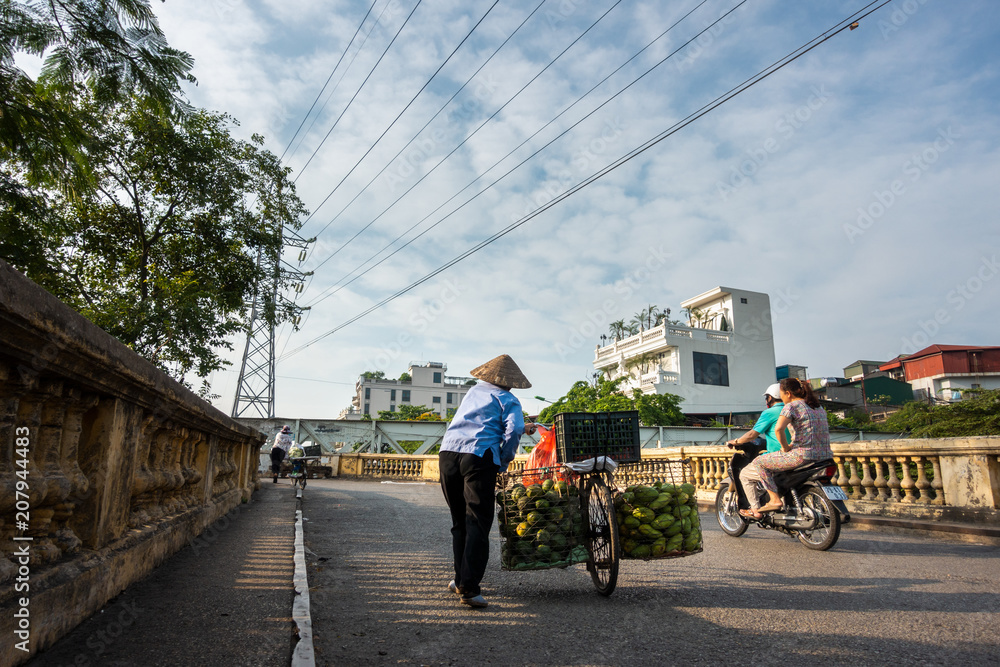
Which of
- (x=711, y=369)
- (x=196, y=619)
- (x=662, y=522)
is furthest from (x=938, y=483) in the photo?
(x=711, y=369)

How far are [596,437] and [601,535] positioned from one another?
2.25 feet

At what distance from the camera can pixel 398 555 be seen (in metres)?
5.90

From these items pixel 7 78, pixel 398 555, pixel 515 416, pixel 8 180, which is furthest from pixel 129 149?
pixel 515 416

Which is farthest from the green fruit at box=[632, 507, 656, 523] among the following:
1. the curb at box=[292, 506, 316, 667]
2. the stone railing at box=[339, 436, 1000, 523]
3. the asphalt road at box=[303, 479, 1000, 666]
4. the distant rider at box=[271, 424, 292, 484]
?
the distant rider at box=[271, 424, 292, 484]

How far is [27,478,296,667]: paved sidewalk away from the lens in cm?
269

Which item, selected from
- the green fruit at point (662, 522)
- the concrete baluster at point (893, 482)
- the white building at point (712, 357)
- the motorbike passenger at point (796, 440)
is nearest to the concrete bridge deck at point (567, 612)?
the green fruit at point (662, 522)

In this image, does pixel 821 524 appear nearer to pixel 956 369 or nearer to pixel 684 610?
pixel 684 610

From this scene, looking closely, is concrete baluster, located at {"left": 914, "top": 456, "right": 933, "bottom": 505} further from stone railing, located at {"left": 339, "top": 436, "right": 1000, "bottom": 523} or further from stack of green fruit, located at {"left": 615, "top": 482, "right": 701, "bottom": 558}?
stack of green fruit, located at {"left": 615, "top": 482, "right": 701, "bottom": 558}

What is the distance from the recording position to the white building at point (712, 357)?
4253 cm

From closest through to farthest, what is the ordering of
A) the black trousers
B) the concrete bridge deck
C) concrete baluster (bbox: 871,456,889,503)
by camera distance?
the concrete bridge deck, the black trousers, concrete baluster (bbox: 871,456,889,503)

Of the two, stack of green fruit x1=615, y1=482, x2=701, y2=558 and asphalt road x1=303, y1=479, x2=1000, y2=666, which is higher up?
stack of green fruit x1=615, y1=482, x2=701, y2=558

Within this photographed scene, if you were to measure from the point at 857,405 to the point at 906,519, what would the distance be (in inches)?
1818

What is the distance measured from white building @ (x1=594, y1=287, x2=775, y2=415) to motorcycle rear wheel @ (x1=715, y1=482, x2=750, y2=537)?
1348 inches

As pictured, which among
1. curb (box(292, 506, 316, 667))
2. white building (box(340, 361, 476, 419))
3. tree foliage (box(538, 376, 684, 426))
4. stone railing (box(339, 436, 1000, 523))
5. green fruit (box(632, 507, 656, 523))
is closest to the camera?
curb (box(292, 506, 316, 667))
